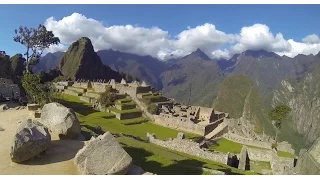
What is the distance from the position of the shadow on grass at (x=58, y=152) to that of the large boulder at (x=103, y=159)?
2.03 m

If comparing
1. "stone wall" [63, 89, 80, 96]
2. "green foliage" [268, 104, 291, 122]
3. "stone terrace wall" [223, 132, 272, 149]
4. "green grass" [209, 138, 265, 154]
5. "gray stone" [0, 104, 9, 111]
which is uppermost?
"green foliage" [268, 104, 291, 122]

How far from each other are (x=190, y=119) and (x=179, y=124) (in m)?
1.56

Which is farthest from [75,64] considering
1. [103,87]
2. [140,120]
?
[140,120]

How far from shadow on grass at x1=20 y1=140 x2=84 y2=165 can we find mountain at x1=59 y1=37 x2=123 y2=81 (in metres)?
107

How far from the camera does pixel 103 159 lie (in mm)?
12000

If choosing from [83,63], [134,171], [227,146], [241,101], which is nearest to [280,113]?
[227,146]

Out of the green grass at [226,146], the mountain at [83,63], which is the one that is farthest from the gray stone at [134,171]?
the mountain at [83,63]

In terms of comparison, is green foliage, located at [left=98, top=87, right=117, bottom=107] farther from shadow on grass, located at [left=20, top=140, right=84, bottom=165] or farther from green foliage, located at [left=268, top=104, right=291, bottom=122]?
shadow on grass, located at [left=20, top=140, right=84, bottom=165]

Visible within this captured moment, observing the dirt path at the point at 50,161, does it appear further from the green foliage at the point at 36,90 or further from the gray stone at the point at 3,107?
the green foliage at the point at 36,90

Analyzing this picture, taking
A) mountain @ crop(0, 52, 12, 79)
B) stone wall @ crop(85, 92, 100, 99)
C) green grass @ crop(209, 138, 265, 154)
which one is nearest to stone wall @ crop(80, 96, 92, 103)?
stone wall @ crop(85, 92, 100, 99)

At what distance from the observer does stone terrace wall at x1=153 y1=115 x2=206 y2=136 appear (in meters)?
39.6

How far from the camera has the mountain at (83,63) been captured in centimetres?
12475
